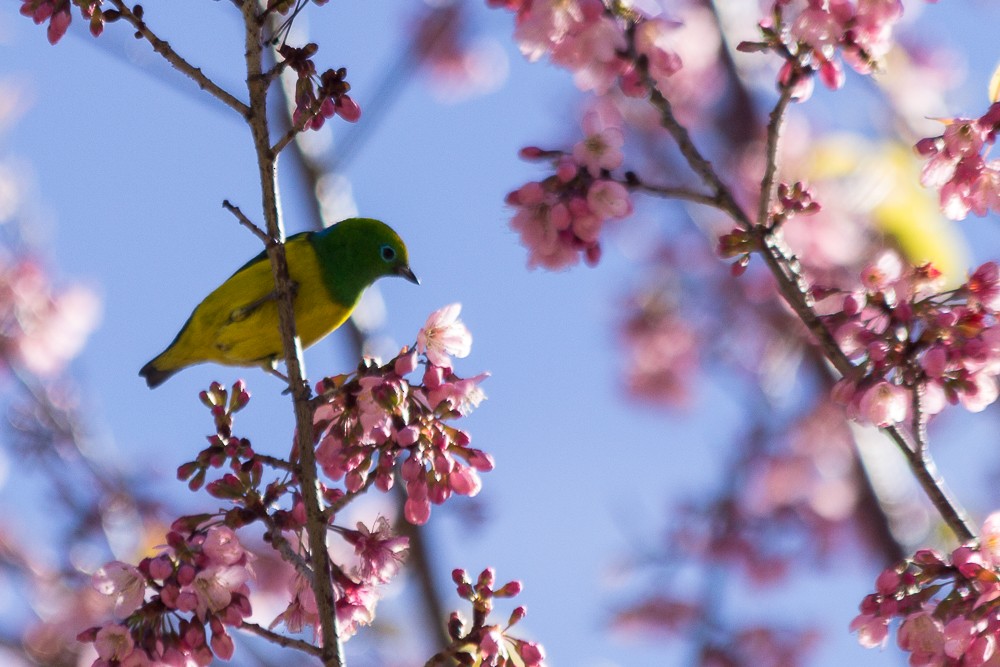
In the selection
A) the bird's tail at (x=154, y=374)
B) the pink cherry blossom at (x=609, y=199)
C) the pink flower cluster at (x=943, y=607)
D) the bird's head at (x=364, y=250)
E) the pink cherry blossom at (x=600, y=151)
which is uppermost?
the bird's tail at (x=154, y=374)

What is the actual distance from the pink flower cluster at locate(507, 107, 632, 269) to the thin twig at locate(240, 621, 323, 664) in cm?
113

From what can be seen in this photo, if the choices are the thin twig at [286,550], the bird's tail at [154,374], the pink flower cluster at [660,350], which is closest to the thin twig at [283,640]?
the thin twig at [286,550]

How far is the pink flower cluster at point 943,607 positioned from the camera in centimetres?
216

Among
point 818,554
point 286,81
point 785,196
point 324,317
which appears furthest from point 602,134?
point 818,554

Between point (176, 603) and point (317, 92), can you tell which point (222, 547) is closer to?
point (176, 603)

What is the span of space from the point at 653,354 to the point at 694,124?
66.4 inches

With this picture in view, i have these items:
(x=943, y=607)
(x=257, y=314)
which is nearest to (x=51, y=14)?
(x=257, y=314)

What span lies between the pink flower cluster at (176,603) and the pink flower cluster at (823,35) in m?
1.70

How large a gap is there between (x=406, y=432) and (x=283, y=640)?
0.50 metres

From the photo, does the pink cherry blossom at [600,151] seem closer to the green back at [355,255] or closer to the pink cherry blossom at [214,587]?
the pink cherry blossom at [214,587]

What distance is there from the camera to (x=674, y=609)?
264 inches

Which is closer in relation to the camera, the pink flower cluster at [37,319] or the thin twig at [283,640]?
the thin twig at [283,640]

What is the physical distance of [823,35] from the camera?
2.63 m

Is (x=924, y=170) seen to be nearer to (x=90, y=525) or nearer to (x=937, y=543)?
(x=937, y=543)
